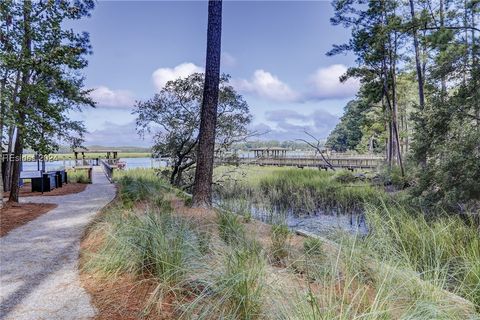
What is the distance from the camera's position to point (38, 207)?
8156 millimetres

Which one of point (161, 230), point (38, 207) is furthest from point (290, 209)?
point (161, 230)

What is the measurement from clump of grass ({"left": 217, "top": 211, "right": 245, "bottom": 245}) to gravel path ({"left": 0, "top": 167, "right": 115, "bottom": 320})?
1739mm

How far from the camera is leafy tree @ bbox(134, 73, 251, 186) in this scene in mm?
12969

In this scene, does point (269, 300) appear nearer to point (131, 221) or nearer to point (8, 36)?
point (131, 221)

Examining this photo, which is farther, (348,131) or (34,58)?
(348,131)

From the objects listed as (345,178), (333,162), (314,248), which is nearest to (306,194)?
(345,178)

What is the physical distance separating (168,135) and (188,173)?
1.83 m

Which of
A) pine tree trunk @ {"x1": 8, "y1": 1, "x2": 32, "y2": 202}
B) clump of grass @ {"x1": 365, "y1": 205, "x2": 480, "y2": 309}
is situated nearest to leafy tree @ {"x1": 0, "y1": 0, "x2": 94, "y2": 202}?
pine tree trunk @ {"x1": 8, "y1": 1, "x2": 32, "y2": 202}

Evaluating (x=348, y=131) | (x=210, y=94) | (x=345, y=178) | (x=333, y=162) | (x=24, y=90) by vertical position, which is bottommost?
(x=345, y=178)

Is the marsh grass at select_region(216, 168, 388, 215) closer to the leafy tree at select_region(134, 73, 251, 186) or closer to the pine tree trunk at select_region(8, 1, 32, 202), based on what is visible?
the leafy tree at select_region(134, 73, 251, 186)

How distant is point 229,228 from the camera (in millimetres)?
4684

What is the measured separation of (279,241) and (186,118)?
932 cm

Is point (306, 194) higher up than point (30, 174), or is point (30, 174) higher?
point (30, 174)

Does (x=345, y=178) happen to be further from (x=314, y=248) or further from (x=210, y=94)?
(x=314, y=248)
